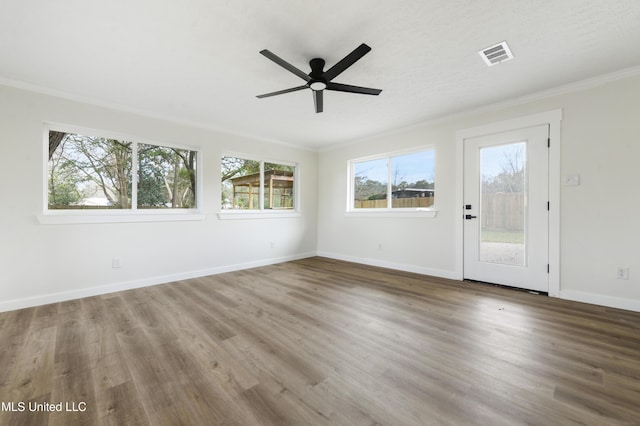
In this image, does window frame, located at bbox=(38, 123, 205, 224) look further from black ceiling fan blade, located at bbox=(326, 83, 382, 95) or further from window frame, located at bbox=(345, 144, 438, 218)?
window frame, located at bbox=(345, 144, 438, 218)

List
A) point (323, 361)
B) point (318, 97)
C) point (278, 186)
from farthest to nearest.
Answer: point (278, 186)
point (318, 97)
point (323, 361)

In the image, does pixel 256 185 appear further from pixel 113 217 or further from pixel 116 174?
pixel 113 217

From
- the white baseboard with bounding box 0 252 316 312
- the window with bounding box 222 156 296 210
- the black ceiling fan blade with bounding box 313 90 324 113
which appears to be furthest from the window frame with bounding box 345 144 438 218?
the black ceiling fan blade with bounding box 313 90 324 113

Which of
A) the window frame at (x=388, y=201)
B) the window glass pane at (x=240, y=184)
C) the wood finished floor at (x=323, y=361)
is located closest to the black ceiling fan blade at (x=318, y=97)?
the wood finished floor at (x=323, y=361)

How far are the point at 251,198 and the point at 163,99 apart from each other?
2.21m

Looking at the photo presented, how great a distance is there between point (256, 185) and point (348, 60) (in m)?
3.49

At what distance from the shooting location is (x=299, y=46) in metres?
2.32

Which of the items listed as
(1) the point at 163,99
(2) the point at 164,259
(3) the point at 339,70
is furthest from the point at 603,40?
(2) the point at 164,259

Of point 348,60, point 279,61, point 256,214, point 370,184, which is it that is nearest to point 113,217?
point 256,214

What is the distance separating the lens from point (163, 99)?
11.2 feet

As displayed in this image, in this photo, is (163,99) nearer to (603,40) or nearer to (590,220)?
(603,40)

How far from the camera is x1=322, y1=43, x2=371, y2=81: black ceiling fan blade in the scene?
2.00 meters

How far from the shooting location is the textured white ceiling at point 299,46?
6.25 feet

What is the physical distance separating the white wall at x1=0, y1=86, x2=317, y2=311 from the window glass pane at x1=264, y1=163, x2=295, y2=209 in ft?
1.87
